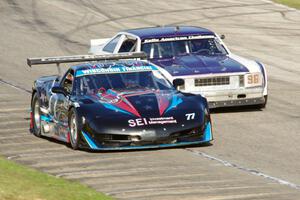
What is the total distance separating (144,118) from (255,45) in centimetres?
1592

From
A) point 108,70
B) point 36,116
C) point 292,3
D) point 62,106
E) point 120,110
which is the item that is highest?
point 108,70

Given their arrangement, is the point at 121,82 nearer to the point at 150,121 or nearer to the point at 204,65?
the point at 150,121

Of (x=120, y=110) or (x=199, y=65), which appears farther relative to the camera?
(x=199, y=65)

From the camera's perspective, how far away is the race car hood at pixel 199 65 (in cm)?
1898

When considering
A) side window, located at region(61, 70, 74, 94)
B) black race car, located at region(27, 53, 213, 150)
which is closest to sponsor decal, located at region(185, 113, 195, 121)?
black race car, located at region(27, 53, 213, 150)

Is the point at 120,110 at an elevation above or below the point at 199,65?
above

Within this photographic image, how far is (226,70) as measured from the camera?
19.0 metres

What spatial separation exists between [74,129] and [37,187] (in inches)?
139

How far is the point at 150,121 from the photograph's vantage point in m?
15.2

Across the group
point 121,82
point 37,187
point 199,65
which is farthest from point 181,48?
point 37,187

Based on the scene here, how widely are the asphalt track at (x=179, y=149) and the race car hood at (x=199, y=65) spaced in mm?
800

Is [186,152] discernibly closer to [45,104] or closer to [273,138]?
[273,138]

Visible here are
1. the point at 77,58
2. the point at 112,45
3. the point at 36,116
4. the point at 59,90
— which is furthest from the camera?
the point at 112,45

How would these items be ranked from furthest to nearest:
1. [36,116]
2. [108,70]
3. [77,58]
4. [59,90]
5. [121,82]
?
[36,116] < [77,58] < [108,70] < [121,82] < [59,90]
